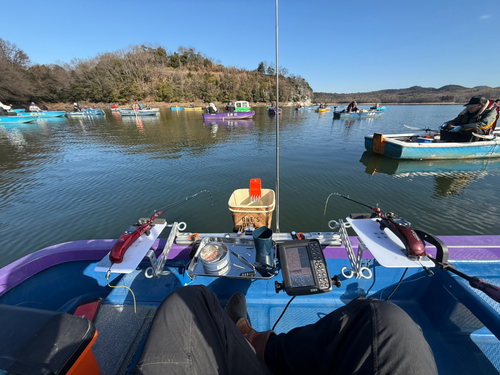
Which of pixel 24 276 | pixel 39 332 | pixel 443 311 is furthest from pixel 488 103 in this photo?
pixel 24 276

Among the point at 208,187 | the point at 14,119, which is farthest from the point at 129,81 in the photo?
the point at 208,187

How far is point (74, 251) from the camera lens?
228 centimetres

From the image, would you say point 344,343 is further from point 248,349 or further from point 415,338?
point 248,349

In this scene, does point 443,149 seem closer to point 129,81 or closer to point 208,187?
point 208,187

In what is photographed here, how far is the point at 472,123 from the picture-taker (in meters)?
8.91

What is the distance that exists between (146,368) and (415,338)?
128 centimetres

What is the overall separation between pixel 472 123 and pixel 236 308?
43.6ft

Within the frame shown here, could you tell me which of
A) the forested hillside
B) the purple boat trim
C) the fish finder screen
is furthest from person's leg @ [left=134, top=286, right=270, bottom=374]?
the forested hillside

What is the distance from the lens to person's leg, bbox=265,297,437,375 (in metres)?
0.89

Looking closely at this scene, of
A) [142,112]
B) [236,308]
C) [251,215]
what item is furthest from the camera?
[142,112]

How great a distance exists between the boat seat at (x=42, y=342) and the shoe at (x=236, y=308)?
3.46ft

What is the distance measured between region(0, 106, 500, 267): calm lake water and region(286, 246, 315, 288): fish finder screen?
10.4ft

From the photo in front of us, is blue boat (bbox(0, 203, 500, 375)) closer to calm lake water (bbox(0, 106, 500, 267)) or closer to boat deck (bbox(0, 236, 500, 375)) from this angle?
boat deck (bbox(0, 236, 500, 375))

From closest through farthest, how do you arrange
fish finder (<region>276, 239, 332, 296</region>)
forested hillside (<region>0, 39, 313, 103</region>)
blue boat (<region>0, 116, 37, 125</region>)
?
fish finder (<region>276, 239, 332, 296</region>)
blue boat (<region>0, 116, 37, 125</region>)
forested hillside (<region>0, 39, 313, 103</region>)
